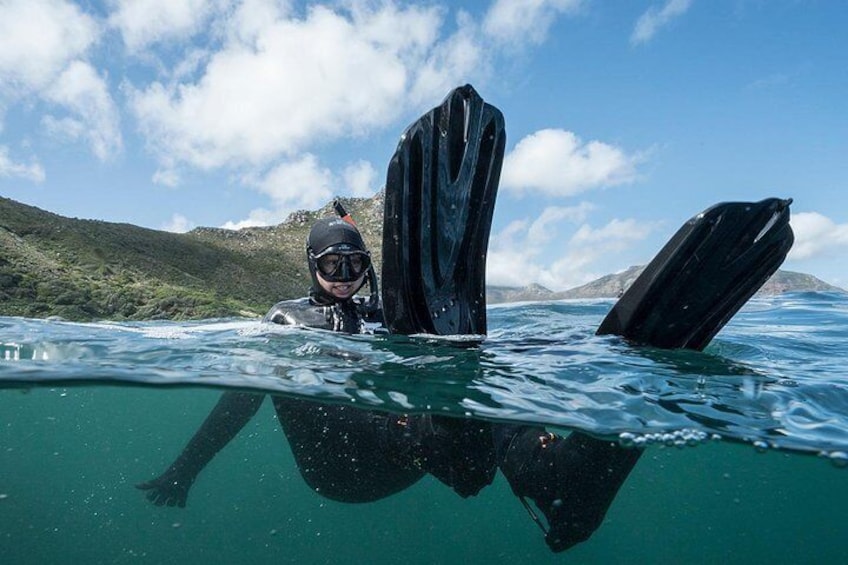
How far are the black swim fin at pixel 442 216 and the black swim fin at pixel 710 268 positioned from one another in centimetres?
166

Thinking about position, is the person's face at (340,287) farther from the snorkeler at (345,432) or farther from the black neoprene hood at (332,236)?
the black neoprene hood at (332,236)

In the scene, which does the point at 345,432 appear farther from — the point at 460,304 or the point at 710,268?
the point at 710,268

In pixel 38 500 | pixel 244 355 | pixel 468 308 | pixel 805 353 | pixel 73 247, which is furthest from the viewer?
pixel 73 247

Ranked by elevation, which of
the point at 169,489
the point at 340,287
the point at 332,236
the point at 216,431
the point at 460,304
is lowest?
the point at 169,489

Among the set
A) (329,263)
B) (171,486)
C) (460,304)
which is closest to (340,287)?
(329,263)

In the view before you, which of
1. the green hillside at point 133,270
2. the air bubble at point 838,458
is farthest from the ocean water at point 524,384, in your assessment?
the green hillside at point 133,270

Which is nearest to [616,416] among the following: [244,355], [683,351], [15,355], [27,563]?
[683,351]

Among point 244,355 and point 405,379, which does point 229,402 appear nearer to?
point 244,355

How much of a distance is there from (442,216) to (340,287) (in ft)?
4.74

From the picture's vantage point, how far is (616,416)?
545cm

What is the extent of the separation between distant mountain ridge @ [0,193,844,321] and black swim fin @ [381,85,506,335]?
5.56 ft

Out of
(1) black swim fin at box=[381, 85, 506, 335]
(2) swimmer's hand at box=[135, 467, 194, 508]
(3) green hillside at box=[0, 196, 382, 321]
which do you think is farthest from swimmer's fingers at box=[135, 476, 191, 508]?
(3) green hillside at box=[0, 196, 382, 321]

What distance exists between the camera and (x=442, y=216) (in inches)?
226

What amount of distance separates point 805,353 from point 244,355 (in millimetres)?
7687
